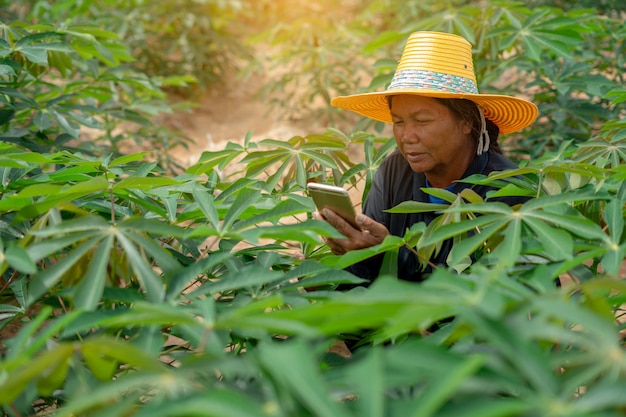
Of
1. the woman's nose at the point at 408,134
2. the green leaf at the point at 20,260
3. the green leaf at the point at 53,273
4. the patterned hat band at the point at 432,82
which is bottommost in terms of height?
the woman's nose at the point at 408,134

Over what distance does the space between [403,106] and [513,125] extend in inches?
15.5

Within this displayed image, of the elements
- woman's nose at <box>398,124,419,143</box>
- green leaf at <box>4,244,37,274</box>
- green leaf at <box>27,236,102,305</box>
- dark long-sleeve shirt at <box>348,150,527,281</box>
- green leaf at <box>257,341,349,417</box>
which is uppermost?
green leaf at <box>257,341,349,417</box>

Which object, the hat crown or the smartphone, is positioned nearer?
the smartphone

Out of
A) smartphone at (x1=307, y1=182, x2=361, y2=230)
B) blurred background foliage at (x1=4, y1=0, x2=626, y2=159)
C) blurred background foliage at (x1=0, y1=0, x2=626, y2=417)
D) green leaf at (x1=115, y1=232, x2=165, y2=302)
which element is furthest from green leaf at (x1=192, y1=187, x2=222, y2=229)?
blurred background foliage at (x1=4, y1=0, x2=626, y2=159)

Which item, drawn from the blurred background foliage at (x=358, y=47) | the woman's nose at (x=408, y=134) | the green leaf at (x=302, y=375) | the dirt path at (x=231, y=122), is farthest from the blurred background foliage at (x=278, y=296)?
the dirt path at (x=231, y=122)

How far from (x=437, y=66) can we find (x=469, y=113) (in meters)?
0.17

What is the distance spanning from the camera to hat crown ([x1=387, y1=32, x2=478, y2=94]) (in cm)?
180

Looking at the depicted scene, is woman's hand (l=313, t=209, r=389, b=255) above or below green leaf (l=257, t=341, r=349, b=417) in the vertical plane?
below

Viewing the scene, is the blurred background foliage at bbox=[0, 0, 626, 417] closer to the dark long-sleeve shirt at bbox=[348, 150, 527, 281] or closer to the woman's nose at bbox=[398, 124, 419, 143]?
the dark long-sleeve shirt at bbox=[348, 150, 527, 281]

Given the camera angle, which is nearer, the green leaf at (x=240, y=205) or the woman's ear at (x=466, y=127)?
the green leaf at (x=240, y=205)

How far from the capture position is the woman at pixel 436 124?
1819mm

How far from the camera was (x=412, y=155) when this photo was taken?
1.84 metres

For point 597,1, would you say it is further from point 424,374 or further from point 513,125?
point 424,374

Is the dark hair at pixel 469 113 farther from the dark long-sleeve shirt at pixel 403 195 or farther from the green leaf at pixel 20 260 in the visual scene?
the green leaf at pixel 20 260
